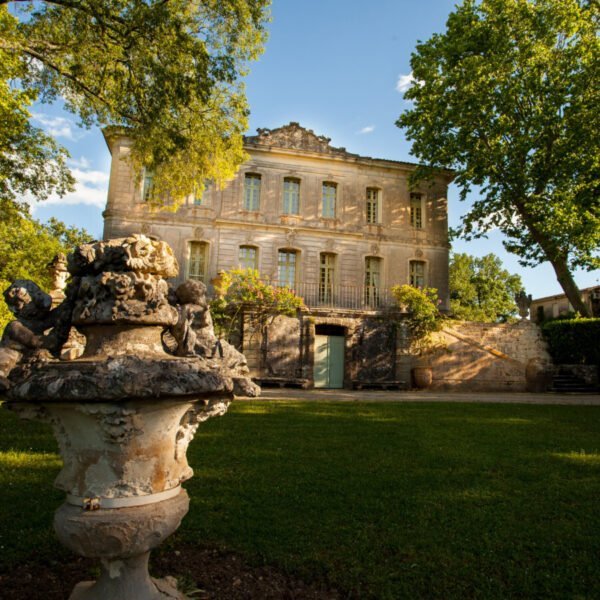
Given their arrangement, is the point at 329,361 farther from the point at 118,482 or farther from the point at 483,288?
the point at 483,288

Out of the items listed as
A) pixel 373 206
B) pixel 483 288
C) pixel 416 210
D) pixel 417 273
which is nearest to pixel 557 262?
pixel 417 273

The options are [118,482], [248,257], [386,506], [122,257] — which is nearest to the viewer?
[118,482]

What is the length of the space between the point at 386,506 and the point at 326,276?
50.6 ft

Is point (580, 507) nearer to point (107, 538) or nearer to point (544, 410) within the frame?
point (107, 538)

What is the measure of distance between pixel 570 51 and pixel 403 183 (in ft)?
23.8

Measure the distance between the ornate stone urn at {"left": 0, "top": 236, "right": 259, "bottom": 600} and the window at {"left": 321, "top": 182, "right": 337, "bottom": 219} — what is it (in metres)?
17.2

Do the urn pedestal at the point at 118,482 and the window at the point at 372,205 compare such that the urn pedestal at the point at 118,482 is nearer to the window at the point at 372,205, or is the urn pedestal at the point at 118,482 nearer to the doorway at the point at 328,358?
the doorway at the point at 328,358

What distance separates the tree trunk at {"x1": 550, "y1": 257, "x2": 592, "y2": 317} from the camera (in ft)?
55.6

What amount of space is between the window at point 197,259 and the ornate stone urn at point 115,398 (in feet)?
51.0

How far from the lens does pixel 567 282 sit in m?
17.2

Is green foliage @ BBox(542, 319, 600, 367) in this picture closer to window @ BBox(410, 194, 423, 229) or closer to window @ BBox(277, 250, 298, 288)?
window @ BBox(410, 194, 423, 229)

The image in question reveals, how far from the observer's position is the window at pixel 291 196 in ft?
61.6

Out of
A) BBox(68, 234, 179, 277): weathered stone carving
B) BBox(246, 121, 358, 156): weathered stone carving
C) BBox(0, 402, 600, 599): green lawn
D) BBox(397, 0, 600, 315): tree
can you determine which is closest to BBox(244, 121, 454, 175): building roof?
BBox(246, 121, 358, 156): weathered stone carving

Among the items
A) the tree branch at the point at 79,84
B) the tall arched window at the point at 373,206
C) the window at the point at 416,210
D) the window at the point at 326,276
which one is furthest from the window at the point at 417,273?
the tree branch at the point at 79,84
